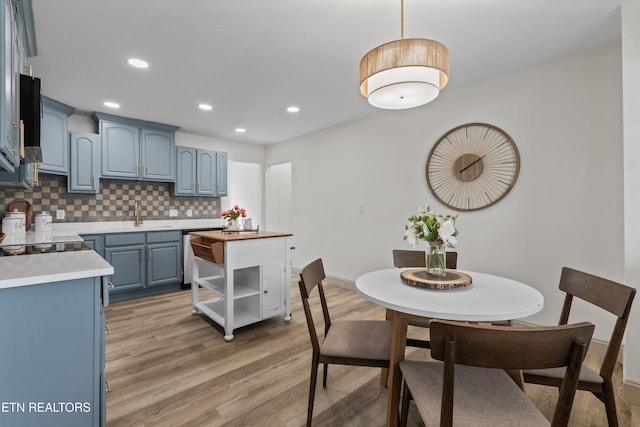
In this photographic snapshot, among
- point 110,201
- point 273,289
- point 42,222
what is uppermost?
point 110,201

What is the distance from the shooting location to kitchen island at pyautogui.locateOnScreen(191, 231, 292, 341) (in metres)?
2.65

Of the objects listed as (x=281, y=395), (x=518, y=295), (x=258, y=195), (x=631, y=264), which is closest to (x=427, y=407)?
(x=518, y=295)

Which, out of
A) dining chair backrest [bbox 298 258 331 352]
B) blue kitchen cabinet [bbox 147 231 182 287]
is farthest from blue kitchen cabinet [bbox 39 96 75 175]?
dining chair backrest [bbox 298 258 331 352]

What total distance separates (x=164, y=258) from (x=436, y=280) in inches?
144

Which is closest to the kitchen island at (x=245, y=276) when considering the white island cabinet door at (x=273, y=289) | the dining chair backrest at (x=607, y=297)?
the white island cabinet door at (x=273, y=289)

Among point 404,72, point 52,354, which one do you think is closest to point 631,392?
point 404,72

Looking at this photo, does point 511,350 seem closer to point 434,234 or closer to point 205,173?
point 434,234

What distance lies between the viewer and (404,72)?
1630 millimetres

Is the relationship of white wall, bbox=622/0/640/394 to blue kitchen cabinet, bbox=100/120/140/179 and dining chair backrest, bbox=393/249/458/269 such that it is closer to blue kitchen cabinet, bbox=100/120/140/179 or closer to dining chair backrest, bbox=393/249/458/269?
dining chair backrest, bbox=393/249/458/269

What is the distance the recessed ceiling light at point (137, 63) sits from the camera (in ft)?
8.16

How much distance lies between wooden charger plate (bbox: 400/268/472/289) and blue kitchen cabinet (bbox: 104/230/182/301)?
3.42m

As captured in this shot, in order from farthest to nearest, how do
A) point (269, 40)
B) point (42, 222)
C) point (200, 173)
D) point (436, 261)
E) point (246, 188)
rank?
1. point (246, 188)
2. point (200, 173)
3. point (42, 222)
4. point (269, 40)
5. point (436, 261)

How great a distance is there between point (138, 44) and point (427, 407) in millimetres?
2883

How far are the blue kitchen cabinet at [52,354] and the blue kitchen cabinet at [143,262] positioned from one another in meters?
2.61
